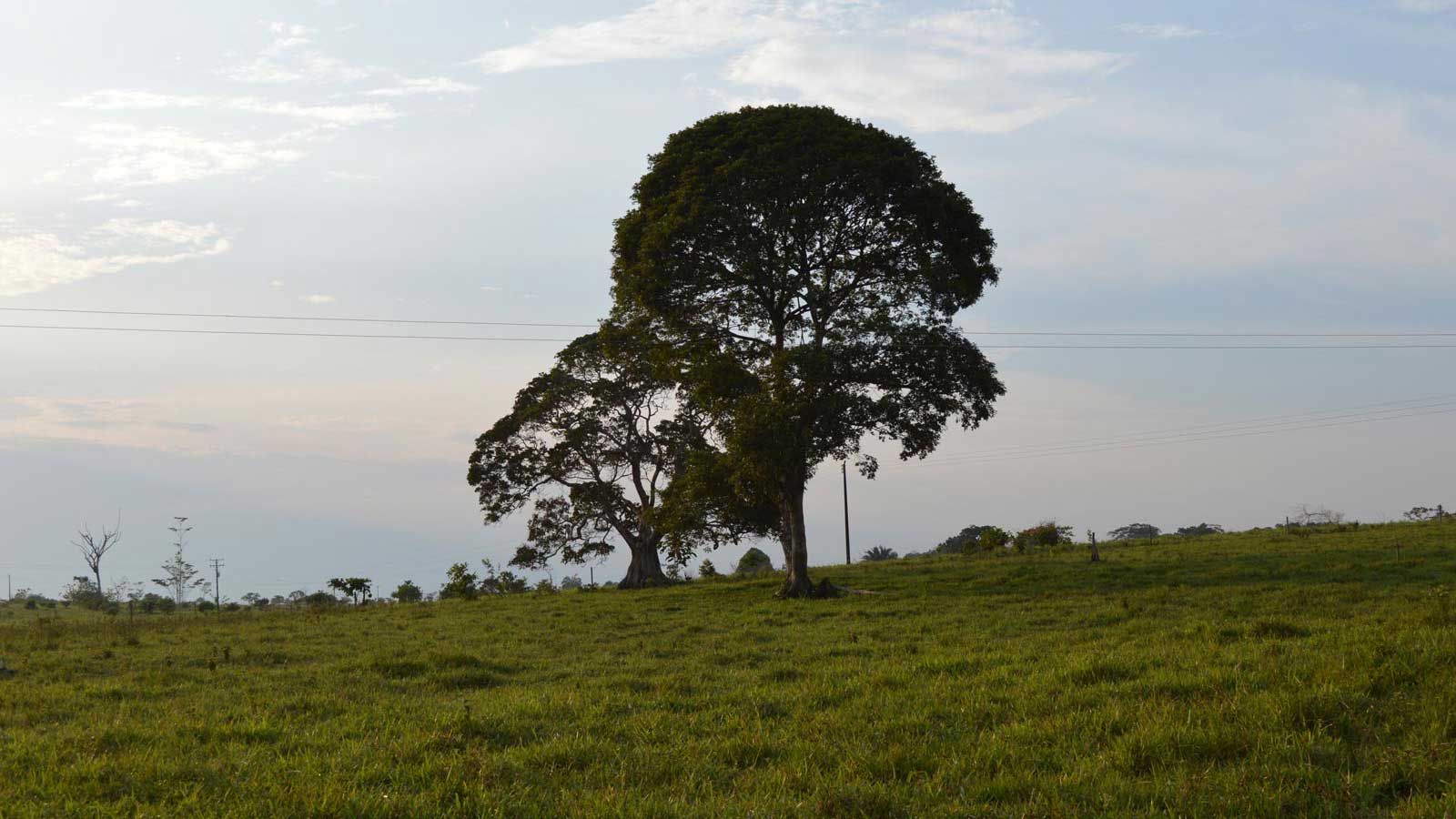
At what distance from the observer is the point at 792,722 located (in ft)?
33.1

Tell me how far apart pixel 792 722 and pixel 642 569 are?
36927 mm

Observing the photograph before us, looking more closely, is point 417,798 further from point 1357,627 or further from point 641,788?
point 1357,627

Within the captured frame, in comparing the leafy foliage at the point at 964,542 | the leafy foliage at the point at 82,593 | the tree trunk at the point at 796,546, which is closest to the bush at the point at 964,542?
the leafy foliage at the point at 964,542

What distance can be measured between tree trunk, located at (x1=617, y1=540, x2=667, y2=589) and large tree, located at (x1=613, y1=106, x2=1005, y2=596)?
15.1 meters

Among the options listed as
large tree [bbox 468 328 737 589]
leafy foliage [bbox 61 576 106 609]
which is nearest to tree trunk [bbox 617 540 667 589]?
large tree [bbox 468 328 737 589]

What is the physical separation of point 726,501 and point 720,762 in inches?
926

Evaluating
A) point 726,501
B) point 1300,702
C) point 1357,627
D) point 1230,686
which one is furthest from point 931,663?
point 726,501

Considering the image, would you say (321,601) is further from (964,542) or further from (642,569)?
(964,542)

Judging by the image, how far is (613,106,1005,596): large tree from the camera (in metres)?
28.6

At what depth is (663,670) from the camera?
15.2 m

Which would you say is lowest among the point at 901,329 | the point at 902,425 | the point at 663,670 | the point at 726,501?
the point at 663,670

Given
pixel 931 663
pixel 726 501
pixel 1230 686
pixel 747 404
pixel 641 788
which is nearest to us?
pixel 641 788

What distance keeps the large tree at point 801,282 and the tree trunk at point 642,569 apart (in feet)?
49.5

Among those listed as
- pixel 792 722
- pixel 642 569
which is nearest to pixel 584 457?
pixel 642 569
